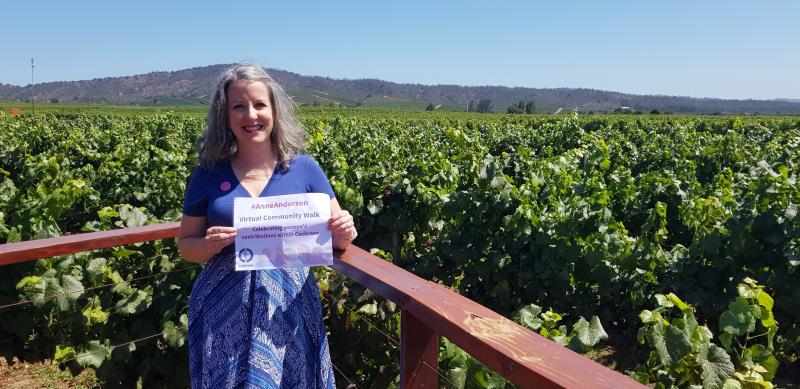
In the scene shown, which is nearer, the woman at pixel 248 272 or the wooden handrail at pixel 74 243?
the woman at pixel 248 272

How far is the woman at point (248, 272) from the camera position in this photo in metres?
1.81

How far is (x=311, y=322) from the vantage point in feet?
6.44

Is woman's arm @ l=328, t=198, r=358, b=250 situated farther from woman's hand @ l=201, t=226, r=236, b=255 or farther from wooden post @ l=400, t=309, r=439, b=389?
wooden post @ l=400, t=309, r=439, b=389

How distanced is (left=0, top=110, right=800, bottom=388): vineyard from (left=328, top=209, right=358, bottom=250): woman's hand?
0.50 metres

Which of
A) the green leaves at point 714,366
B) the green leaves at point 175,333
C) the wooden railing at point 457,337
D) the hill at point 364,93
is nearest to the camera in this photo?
the wooden railing at point 457,337

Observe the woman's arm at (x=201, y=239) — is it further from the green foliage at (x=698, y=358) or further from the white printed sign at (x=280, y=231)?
the green foliage at (x=698, y=358)

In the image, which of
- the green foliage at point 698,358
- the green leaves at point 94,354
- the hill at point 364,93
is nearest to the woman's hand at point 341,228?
the green foliage at point 698,358

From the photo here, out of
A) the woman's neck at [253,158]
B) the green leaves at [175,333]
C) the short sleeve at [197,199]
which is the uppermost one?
the woman's neck at [253,158]

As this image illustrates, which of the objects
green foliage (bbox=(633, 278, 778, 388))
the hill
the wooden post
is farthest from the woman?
the hill

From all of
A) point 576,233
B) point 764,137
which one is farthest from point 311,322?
point 764,137

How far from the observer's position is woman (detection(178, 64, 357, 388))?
1810 mm

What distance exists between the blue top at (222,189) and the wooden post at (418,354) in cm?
68

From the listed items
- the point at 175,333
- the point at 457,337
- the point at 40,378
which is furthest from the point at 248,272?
the point at 40,378

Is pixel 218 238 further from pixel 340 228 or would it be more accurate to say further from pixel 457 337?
pixel 457 337
